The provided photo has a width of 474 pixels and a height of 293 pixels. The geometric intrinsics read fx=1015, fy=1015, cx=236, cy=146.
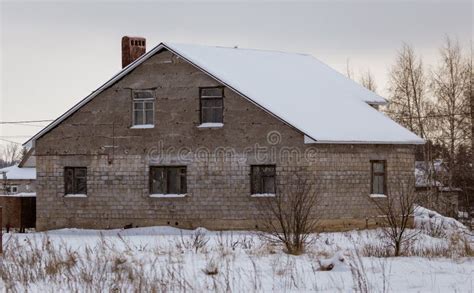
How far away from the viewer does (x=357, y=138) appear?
3127cm

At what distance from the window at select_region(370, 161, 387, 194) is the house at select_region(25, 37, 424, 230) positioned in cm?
3

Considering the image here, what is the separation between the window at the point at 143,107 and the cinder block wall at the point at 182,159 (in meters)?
0.23

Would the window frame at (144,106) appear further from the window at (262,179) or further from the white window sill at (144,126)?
the window at (262,179)

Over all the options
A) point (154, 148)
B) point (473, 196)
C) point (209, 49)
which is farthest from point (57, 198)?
point (473, 196)

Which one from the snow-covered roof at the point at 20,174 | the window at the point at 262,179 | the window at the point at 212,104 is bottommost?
the window at the point at 262,179

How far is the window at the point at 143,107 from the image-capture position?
32.7m

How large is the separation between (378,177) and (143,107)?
7.89 m

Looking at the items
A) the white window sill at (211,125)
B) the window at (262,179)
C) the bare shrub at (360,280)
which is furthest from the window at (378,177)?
the bare shrub at (360,280)

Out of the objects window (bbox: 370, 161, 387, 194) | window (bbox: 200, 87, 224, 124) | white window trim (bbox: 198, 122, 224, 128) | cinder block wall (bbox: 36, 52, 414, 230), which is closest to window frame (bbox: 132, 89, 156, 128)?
cinder block wall (bbox: 36, 52, 414, 230)

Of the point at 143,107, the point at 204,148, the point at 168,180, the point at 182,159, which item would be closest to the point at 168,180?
the point at 168,180

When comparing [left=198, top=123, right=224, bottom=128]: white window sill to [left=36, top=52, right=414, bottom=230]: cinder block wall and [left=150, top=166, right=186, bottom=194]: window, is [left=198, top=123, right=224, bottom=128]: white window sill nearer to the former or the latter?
[left=36, top=52, right=414, bottom=230]: cinder block wall

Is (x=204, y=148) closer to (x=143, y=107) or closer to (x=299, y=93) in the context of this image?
(x=143, y=107)

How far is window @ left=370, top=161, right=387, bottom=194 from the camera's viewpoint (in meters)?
32.2

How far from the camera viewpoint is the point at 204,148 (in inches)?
1244
